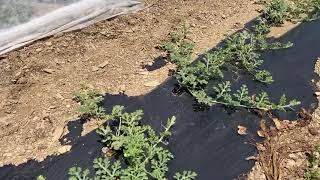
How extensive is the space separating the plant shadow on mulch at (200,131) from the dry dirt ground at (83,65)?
13 cm

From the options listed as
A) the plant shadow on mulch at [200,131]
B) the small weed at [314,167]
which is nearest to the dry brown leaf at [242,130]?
the plant shadow on mulch at [200,131]

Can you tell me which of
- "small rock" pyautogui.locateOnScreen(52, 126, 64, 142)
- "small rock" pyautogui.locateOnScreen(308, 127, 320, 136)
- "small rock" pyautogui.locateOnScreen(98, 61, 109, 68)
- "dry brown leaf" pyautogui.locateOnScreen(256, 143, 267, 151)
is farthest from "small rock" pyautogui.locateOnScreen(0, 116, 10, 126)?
"small rock" pyautogui.locateOnScreen(308, 127, 320, 136)

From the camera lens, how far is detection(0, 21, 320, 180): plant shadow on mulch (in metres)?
3.85

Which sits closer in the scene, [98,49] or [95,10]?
[98,49]

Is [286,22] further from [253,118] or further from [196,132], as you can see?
[196,132]

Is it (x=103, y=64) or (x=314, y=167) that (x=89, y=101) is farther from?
(x=314, y=167)

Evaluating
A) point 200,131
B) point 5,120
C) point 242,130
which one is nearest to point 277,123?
point 242,130

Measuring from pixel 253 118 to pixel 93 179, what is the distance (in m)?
1.82

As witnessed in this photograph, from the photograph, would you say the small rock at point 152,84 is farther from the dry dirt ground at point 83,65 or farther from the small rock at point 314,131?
the small rock at point 314,131

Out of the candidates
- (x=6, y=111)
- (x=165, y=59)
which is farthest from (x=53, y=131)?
(x=165, y=59)

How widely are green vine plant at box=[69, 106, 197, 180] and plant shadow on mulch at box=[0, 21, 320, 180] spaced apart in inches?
5.2

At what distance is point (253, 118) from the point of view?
442 cm

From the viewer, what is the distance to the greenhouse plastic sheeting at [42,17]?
5055 millimetres

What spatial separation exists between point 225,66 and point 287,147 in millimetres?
1331
